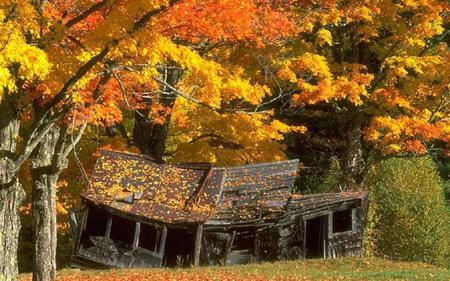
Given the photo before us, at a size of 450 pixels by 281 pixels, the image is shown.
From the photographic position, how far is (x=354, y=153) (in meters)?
30.7

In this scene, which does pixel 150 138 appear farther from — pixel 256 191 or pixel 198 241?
pixel 198 241

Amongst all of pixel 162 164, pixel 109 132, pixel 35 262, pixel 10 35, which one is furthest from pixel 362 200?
pixel 10 35

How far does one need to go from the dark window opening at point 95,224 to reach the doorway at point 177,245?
2881 millimetres

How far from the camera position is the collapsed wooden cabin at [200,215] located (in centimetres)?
2705

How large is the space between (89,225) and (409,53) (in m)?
15.5

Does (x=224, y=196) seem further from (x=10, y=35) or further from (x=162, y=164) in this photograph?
(x=10, y=35)

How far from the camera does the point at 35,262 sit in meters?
16.9

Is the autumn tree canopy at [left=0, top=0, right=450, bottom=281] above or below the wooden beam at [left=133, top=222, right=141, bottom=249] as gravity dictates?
above

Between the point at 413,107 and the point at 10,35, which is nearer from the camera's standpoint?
the point at 10,35

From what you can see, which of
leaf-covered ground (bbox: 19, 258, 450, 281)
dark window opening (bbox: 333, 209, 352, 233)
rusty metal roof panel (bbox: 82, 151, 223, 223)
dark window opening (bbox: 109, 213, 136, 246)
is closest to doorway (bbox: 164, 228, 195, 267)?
rusty metal roof panel (bbox: 82, 151, 223, 223)

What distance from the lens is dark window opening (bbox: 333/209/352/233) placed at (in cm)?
3148

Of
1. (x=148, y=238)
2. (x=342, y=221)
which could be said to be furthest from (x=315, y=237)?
(x=148, y=238)

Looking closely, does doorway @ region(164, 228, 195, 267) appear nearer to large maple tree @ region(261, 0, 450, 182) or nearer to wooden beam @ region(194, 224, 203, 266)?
wooden beam @ region(194, 224, 203, 266)

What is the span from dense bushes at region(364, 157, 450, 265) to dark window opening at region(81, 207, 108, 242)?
11932 mm
